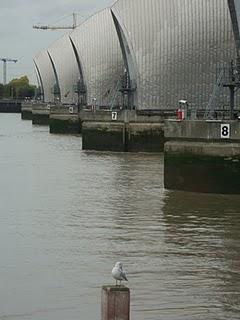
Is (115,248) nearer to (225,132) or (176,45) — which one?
(225,132)

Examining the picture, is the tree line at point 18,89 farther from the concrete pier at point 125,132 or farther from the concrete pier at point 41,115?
the concrete pier at point 125,132

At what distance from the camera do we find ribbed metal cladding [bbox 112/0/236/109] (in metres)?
36.8

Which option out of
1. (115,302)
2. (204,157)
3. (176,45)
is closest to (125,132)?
(176,45)

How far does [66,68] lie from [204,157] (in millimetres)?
64751

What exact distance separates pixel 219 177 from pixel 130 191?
2480mm

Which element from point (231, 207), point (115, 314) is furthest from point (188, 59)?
point (115, 314)

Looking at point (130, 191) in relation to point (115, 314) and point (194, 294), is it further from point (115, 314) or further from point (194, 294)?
point (115, 314)

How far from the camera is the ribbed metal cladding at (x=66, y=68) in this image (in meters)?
79.6

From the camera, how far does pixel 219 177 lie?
18.1 meters

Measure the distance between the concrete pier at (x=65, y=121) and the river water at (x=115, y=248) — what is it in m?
31.3

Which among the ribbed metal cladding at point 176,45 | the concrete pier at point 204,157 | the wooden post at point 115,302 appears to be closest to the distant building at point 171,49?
the ribbed metal cladding at point 176,45

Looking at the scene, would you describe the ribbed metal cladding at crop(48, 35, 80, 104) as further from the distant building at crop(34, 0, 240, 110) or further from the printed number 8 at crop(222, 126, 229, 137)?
the printed number 8 at crop(222, 126, 229, 137)

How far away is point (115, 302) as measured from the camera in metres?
6.06

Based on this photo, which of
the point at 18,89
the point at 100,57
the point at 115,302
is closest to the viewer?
the point at 115,302
